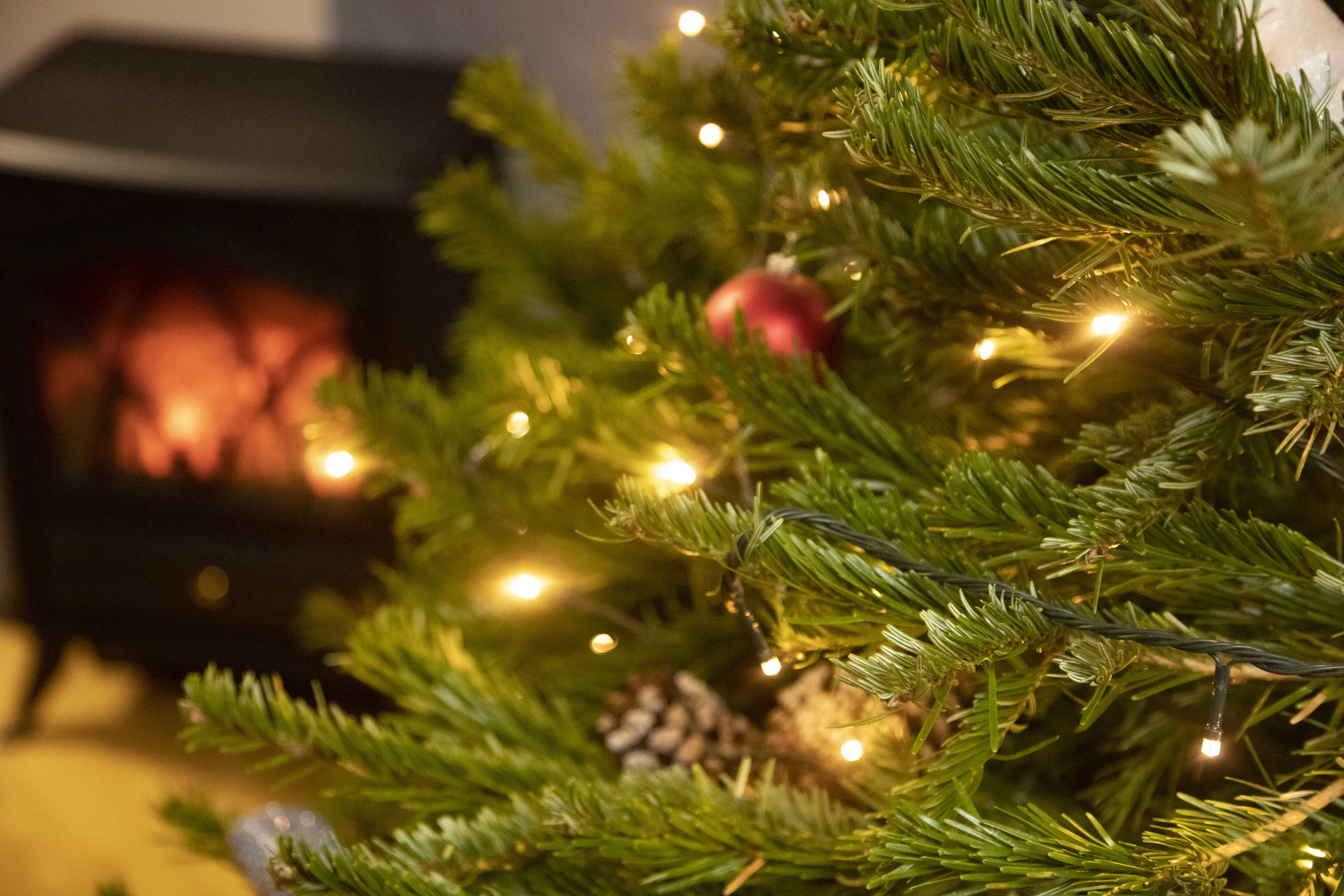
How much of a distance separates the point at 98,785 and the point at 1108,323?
117cm

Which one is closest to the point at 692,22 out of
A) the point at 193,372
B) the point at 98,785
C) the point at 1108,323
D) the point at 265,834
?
the point at 1108,323

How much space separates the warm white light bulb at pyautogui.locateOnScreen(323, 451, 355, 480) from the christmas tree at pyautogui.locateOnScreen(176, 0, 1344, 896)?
0.03 feet

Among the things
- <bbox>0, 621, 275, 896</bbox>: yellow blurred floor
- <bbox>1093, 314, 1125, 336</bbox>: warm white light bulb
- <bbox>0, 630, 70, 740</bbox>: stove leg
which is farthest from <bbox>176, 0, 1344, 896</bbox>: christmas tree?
<bbox>0, 630, 70, 740</bbox>: stove leg

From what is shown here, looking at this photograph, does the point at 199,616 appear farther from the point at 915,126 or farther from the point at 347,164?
the point at 915,126

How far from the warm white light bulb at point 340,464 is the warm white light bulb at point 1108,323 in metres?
0.38

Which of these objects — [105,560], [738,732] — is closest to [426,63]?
[105,560]

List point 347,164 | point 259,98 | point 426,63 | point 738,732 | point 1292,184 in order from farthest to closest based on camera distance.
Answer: point 426,63 < point 259,98 < point 347,164 < point 738,732 < point 1292,184

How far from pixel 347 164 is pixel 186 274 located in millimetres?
217

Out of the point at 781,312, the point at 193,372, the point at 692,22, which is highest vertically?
the point at 193,372

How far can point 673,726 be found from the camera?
17.6 inches

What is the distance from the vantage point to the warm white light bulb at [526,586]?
476mm

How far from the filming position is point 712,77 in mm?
532

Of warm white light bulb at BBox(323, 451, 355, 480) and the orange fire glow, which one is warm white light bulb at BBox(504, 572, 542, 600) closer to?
warm white light bulb at BBox(323, 451, 355, 480)

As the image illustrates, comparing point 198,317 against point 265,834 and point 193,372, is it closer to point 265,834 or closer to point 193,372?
point 193,372
